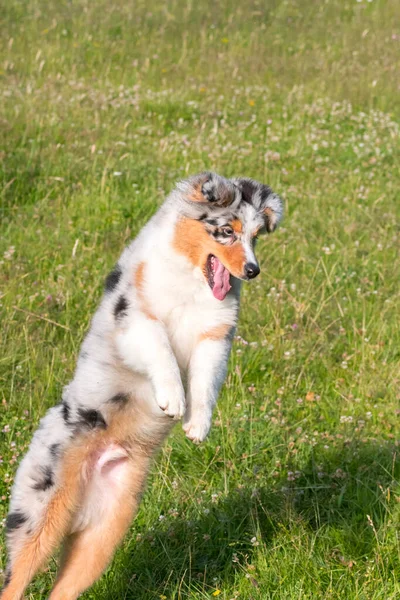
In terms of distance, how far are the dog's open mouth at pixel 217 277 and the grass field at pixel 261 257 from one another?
1067mm

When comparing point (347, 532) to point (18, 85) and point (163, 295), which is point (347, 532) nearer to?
point (163, 295)

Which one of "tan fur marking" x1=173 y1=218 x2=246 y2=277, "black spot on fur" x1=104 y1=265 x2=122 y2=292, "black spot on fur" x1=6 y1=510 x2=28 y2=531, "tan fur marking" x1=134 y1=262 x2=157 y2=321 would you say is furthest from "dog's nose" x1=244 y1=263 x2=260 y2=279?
"black spot on fur" x1=6 y1=510 x2=28 y2=531

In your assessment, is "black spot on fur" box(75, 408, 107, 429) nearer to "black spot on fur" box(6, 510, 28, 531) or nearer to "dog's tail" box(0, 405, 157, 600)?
"dog's tail" box(0, 405, 157, 600)

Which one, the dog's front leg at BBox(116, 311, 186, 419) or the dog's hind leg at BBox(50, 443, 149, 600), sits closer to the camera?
the dog's front leg at BBox(116, 311, 186, 419)

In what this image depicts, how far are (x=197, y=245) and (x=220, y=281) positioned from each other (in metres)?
0.19

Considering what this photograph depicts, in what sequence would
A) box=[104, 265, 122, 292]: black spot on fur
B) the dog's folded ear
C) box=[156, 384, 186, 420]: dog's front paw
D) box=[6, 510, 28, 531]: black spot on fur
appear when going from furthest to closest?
box=[104, 265, 122, 292]: black spot on fur
the dog's folded ear
box=[6, 510, 28, 531]: black spot on fur
box=[156, 384, 186, 420]: dog's front paw

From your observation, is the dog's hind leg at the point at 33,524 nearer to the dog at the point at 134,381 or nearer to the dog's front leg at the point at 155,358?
the dog at the point at 134,381

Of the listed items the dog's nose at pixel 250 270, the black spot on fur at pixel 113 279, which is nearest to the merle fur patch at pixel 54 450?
the black spot on fur at pixel 113 279

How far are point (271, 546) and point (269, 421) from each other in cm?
98

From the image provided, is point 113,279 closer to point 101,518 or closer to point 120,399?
point 120,399

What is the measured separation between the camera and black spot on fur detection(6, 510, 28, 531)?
3773mm

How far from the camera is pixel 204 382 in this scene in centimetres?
389

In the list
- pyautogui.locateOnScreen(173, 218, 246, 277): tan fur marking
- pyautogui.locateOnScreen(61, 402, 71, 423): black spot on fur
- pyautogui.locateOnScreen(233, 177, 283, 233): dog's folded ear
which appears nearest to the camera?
pyautogui.locateOnScreen(173, 218, 246, 277): tan fur marking

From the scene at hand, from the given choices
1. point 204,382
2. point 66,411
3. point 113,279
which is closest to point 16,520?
point 66,411
